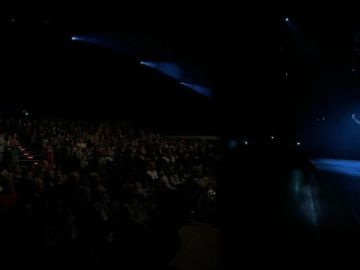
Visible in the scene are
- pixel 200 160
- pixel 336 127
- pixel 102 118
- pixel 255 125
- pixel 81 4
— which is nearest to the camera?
pixel 200 160

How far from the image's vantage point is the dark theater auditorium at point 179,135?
5.36 metres

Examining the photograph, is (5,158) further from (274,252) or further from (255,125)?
(255,125)

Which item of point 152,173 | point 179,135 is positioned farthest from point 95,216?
point 179,135

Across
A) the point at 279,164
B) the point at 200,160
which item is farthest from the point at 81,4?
the point at 279,164

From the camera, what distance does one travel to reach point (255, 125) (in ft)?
58.5

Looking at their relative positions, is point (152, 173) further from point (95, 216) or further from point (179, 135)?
point (179, 135)

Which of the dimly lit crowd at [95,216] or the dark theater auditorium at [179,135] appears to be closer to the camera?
the dimly lit crowd at [95,216]

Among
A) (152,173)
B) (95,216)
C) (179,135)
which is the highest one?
(179,135)

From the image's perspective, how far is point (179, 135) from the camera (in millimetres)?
30078

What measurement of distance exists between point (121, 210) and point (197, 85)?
997 inches

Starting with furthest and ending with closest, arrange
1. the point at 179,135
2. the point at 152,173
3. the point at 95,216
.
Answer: the point at 179,135 < the point at 152,173 < the point at 95,216

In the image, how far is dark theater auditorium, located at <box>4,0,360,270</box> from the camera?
17.6 ft

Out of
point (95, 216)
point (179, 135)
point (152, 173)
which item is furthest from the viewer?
point (179, 135)

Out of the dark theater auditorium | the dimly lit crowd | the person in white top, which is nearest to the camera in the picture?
the dimly lit crowd
